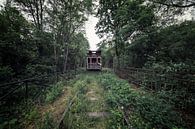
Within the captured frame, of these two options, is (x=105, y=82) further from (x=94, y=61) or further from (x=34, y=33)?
(x=94, y=61)

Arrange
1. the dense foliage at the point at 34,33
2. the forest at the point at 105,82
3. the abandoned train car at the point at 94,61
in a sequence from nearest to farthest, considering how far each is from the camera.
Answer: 1. the forest at the point at 105,82
2. the dense foliage at the point at 34,33
3. the abandoned train car at the point at 94,61

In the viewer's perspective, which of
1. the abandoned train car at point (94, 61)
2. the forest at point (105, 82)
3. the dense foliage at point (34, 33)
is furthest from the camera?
the abandoned train car at point (94, 61)

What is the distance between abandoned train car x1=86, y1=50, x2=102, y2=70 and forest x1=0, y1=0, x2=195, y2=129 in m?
7.88

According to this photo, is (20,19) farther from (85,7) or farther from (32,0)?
(85,7)

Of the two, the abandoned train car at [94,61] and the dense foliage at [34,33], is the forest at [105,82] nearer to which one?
the dense foliage at [34,33]

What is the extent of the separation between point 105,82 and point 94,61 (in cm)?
1440

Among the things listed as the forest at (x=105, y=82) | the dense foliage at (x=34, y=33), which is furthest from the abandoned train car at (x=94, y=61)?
the forest at (x=105, y=82)

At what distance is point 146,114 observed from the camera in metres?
4.27

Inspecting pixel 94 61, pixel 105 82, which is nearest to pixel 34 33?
pixel 105 82

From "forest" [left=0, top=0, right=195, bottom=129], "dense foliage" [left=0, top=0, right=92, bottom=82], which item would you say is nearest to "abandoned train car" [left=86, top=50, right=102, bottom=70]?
"dense foliage" [left=0, top=0, right=92, bottom=82]

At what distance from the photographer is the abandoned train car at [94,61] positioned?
23509mm

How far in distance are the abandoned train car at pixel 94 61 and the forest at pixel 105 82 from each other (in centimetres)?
788

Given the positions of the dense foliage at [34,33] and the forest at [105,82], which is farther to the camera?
the dense foliage at [34,33]

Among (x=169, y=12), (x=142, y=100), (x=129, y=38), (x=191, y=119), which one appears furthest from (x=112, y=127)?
(x=129, y=38)
